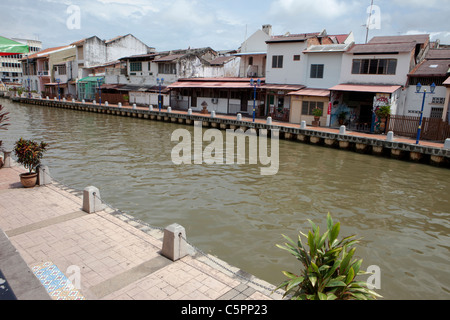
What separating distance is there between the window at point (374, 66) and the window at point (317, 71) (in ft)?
10.3

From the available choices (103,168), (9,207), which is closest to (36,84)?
(103,168)

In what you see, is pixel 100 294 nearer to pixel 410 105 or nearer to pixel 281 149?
pixel 281 149

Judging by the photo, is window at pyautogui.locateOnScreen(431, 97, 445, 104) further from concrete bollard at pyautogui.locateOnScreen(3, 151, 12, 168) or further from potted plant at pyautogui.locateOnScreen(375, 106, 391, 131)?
concrete bollard at pyautogui.locateOnScreen(3, 151, 12, 168)

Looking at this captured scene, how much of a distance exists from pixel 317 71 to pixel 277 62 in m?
4.48

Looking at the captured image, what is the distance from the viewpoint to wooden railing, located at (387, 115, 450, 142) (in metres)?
20.4

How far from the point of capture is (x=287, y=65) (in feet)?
102

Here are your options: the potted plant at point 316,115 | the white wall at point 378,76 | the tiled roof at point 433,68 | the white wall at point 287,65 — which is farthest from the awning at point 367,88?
the white wall at point 287,65

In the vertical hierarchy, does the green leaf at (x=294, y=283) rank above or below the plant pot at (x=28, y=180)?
above

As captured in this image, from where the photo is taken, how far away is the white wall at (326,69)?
1101 inches

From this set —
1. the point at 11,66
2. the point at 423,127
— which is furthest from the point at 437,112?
the point at 11,66

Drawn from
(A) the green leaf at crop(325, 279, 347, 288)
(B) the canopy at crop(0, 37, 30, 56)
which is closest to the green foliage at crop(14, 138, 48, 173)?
(B) the canopy at crop(0, 37, 30, 56)

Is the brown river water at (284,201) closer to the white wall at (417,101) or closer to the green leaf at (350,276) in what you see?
the green leaf at (350,276)

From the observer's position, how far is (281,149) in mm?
21984
